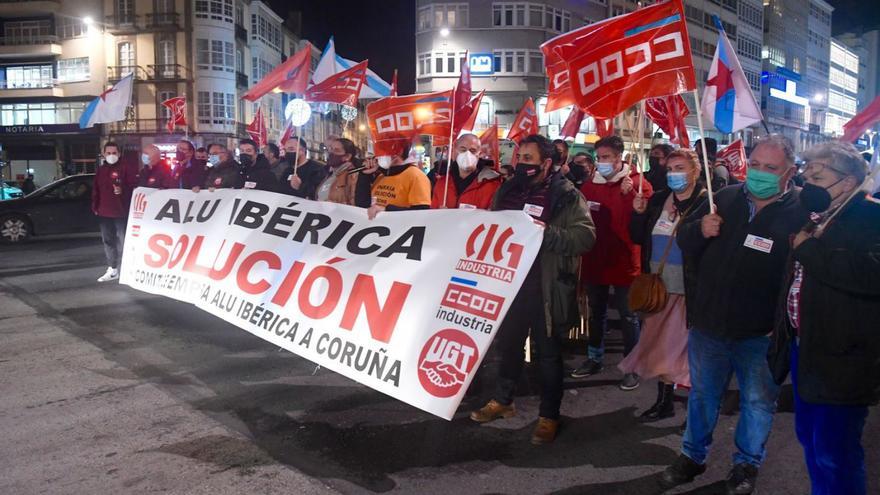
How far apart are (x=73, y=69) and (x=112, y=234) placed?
4422 cm

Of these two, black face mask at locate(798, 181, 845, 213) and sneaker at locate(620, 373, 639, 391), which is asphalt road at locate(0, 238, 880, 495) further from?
black face mask at locate(798, 181, 845, 213)

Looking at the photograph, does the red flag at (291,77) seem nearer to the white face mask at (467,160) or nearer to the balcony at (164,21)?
the white face mask at (467,160)

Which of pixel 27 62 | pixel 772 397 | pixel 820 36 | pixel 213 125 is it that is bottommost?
pixel 772 397

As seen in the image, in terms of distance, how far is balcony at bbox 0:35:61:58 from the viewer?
46938mm

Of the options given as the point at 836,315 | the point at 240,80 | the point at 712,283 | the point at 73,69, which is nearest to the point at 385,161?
the point at 712,283

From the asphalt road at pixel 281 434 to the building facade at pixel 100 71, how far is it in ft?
141

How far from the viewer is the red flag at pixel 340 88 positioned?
8.66 metres

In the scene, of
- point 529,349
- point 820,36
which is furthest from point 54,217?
point 820,36

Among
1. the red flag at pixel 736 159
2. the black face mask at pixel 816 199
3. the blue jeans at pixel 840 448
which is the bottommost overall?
the blue jeans at pixel 840 448

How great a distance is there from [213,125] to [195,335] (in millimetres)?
42858

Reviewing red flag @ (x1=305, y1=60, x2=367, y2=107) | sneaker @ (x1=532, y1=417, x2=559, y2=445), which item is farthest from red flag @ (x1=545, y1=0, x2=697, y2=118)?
red flag @ (x1=305, y1=60, x2=367, y2=107)

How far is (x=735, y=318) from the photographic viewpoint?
3.64 m

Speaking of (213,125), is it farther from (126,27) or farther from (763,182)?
(763,182)

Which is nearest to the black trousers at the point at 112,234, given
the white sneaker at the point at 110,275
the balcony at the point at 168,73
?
the white sneaker at the point at 110,275
